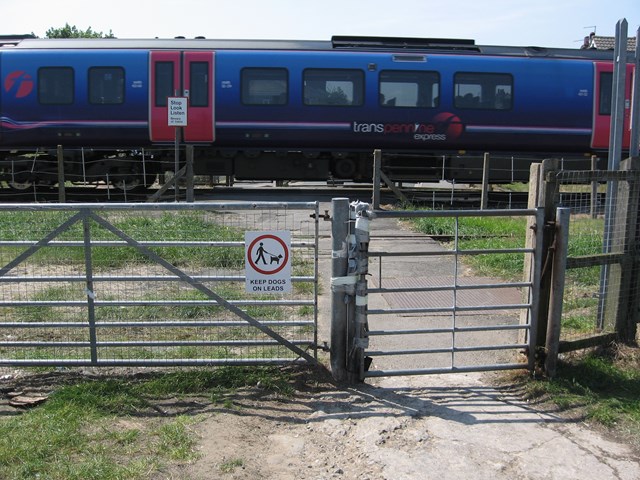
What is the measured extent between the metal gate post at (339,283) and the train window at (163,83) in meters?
10.7

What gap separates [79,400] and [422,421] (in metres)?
2.33

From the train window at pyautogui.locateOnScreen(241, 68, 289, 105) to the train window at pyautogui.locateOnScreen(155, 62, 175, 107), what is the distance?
1.64m

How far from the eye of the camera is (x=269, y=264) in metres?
4.60

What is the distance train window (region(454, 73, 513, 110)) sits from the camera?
14.5 metres

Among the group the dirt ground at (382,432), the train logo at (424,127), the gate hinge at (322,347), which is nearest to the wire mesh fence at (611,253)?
the dirt ground at (382,432)

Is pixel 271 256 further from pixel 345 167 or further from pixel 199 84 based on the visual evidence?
pixel 345 167

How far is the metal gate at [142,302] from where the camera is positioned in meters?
4.61

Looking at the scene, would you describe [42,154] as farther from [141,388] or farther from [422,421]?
[422,421]

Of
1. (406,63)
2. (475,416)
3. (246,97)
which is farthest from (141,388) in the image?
(406,63)

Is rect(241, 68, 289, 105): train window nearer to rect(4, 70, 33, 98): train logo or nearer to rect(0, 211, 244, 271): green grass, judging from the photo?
rect(4, 70, 33, 98): train logo

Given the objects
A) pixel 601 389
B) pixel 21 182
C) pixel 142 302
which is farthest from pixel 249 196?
pixel 601 389

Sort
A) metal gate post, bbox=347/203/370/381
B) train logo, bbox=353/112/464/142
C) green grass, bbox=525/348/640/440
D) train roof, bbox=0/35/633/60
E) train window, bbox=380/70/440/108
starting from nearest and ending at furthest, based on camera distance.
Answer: green grass, bbox=525/348/640/440 → metal gate post, bbox=347/203/370/381 → train roof, bbox=0/35/633/60 → train window, bbox=380/70/440/108 → train logo, bbox=353/112/464/142

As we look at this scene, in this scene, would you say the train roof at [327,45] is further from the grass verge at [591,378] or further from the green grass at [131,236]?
the grass verge at [591,378]

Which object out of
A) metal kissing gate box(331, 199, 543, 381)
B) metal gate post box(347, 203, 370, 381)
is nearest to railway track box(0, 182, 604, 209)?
metal kissing gate box(331, 199, 543, 381)
